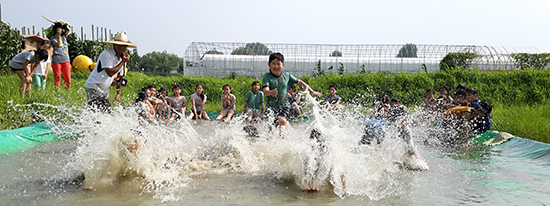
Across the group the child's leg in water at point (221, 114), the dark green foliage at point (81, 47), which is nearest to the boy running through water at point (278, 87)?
the child's leg in water at point (221, 114)

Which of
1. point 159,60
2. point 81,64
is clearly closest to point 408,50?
point 81,64

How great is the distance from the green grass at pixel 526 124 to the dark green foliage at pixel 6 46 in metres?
16.0

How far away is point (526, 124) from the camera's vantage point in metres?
7.91

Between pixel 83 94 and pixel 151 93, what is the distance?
2053 mm

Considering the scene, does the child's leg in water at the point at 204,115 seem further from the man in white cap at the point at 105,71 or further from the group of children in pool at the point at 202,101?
the man in white cap at the point at 105,71

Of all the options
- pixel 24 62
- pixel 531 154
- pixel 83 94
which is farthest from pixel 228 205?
pixel 83 94

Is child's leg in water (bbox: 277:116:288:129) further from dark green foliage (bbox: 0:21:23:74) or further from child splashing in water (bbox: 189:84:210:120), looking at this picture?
dark green foliage (bbox: 0:21:23:74)

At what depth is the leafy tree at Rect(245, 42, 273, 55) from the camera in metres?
23.8

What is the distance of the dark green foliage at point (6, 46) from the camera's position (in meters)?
14.5

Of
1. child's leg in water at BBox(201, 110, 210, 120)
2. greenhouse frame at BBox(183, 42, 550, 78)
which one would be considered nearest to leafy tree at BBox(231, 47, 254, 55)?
greenhouse frame at BBox(183, 42, 550, 78)

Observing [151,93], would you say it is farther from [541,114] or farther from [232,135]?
[541,114]

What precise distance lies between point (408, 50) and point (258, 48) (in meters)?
9.08

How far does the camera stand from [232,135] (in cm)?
596

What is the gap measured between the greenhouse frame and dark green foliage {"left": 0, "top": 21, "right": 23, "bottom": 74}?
9779 mm
